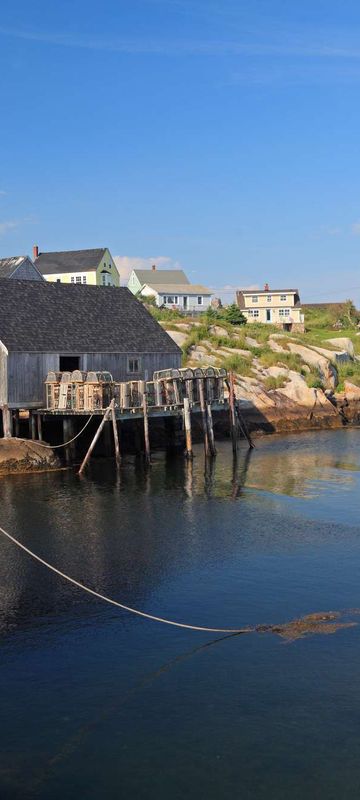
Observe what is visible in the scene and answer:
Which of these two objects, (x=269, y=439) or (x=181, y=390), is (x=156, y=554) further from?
(x=269, y=439)

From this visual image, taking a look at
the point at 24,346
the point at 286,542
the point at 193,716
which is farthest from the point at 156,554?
the point at 24,346

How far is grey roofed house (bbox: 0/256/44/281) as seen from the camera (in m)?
48.5

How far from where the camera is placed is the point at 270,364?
57.1 metres

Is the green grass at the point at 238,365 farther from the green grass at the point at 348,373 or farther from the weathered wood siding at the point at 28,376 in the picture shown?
the weathered wood siding at the point at 28,376

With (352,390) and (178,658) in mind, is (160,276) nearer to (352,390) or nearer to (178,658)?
(352,390)

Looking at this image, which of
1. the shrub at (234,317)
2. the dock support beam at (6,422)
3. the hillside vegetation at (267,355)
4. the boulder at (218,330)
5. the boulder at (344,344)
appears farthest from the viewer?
the shrub at (234,317)

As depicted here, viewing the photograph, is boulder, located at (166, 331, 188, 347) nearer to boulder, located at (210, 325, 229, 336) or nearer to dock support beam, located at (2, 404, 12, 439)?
boulder, located at (210, 325, 229, 336)

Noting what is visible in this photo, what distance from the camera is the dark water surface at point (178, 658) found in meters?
10.7

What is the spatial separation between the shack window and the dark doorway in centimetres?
273

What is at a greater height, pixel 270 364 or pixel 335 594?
pixel 270 364

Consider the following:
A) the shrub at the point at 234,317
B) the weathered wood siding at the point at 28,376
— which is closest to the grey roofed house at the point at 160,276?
the shrub at the point at 234,317

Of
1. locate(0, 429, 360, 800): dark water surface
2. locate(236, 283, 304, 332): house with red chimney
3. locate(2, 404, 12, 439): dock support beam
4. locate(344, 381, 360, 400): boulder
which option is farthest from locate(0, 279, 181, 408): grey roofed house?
locate(236, 283, 304, 332): house with red chimney

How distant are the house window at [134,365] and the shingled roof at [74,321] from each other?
48 centimetres

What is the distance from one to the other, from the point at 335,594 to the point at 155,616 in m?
A: 3.97
